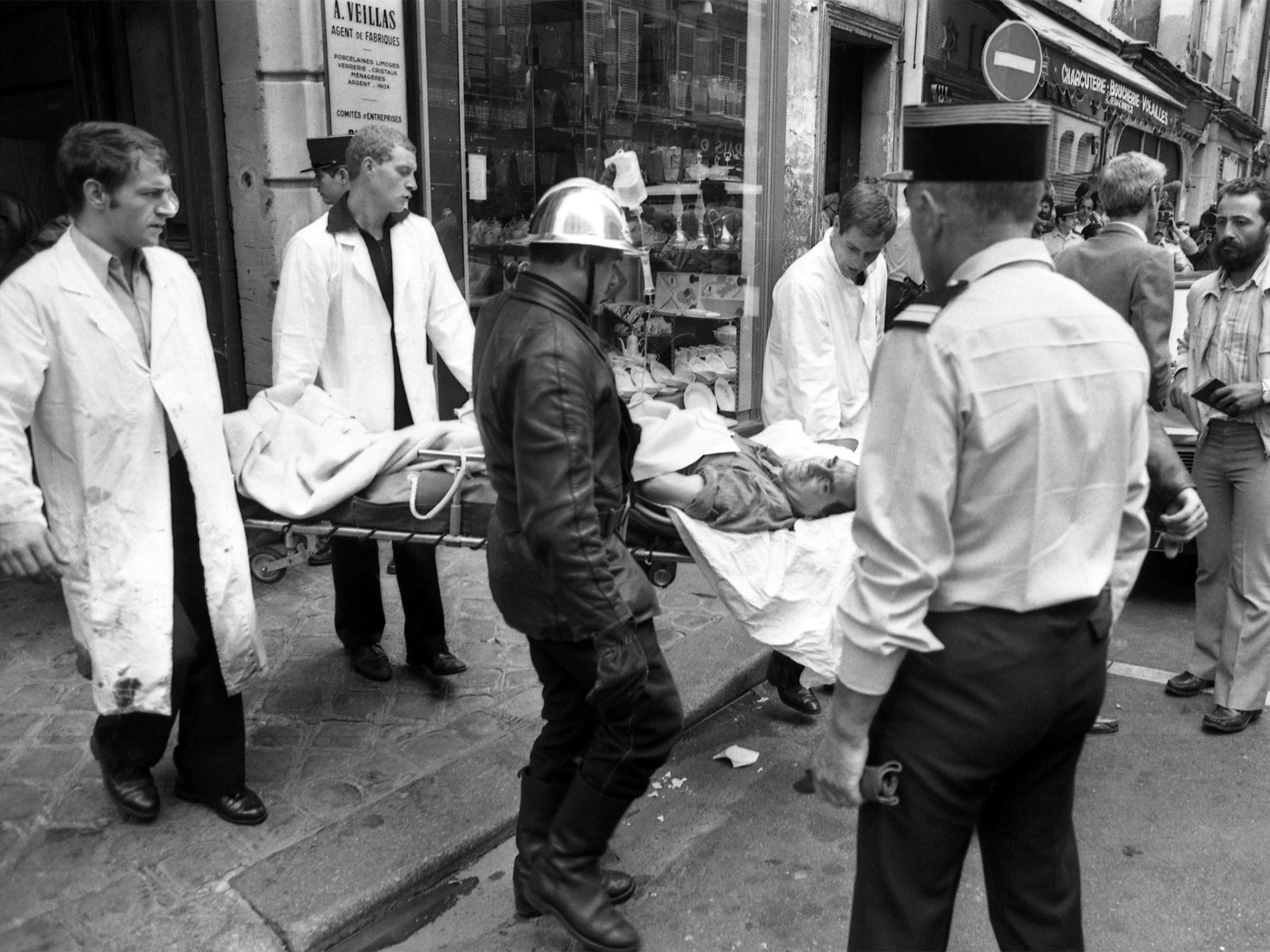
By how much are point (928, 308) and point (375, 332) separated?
2.99 metres

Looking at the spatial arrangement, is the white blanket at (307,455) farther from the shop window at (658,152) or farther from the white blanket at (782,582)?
the shop window at (658,152)

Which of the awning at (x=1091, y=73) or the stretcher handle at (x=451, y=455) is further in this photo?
the awning at (x=1091, y=73)

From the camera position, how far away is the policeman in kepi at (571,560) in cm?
269

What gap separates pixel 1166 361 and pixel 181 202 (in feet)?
16.0

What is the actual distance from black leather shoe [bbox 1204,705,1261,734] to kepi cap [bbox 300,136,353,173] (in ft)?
14.4

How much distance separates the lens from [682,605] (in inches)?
226

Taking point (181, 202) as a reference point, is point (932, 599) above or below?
below

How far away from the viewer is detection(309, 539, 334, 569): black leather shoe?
5.80 meters

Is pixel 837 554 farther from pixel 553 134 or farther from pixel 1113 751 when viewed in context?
pixel 553 134

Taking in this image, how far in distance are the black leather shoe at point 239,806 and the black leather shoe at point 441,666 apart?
3.81ft

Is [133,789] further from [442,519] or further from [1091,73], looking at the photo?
[1091,73]

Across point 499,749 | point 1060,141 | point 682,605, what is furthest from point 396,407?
point 1060,141

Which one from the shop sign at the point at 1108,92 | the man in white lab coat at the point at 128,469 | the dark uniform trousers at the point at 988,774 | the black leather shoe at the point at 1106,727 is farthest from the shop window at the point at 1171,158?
the dark uniform trousers at the point at 988,774

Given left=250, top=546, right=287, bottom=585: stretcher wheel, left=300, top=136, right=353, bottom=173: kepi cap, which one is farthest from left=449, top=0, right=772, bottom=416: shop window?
left=250, top=546, right=287, bottom=585: stretcher wheel
